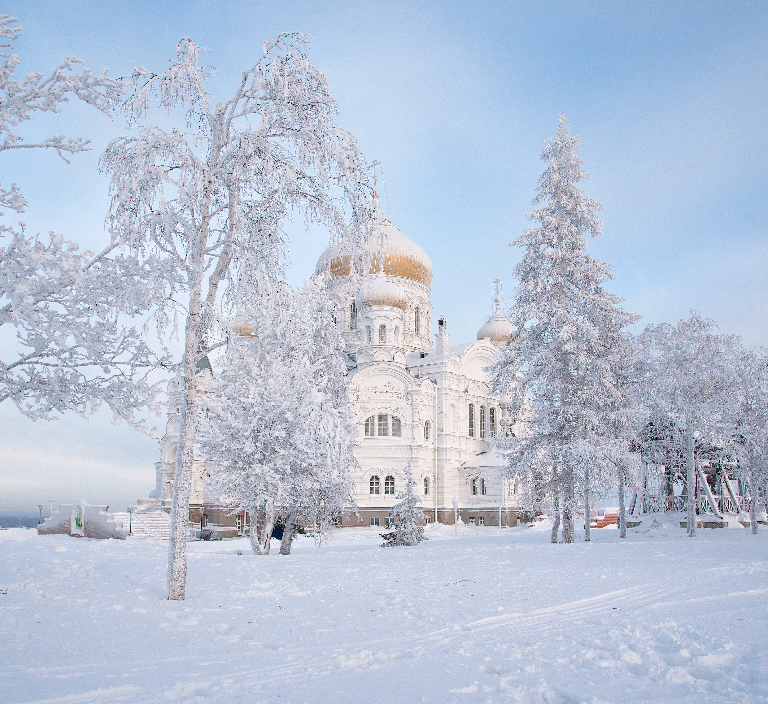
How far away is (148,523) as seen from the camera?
97.9 feet

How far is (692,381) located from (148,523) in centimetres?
2410

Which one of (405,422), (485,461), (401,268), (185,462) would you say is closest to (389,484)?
(405,422)

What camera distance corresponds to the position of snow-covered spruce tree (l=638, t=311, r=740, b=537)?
71.6 feet

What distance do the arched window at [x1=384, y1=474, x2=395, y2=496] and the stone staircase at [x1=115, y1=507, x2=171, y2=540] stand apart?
12.1m

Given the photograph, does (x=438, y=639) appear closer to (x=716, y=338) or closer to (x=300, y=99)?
(x=300, y=99)

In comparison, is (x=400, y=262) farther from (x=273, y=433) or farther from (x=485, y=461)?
(x=273, y=433)

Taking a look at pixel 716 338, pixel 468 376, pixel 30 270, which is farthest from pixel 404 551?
pixel 468 376

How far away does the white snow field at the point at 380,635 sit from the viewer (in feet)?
16.6

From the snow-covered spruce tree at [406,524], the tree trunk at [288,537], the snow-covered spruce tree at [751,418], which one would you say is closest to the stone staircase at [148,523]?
the tree trunk at [288,537]

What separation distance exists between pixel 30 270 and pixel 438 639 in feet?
19.8

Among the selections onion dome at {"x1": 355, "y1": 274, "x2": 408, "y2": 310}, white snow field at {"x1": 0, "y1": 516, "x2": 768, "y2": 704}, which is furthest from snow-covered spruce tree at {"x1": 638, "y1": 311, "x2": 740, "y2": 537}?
onion dome at {"x1": 355, "y1": 274, "x2": 408, "y2": 310}

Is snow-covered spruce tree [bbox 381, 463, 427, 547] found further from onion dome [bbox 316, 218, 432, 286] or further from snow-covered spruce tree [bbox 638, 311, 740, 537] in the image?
onion dome [bbox 316, 218, 432, 286]

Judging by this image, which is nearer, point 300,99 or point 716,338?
point 300,99

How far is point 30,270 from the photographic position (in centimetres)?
708
